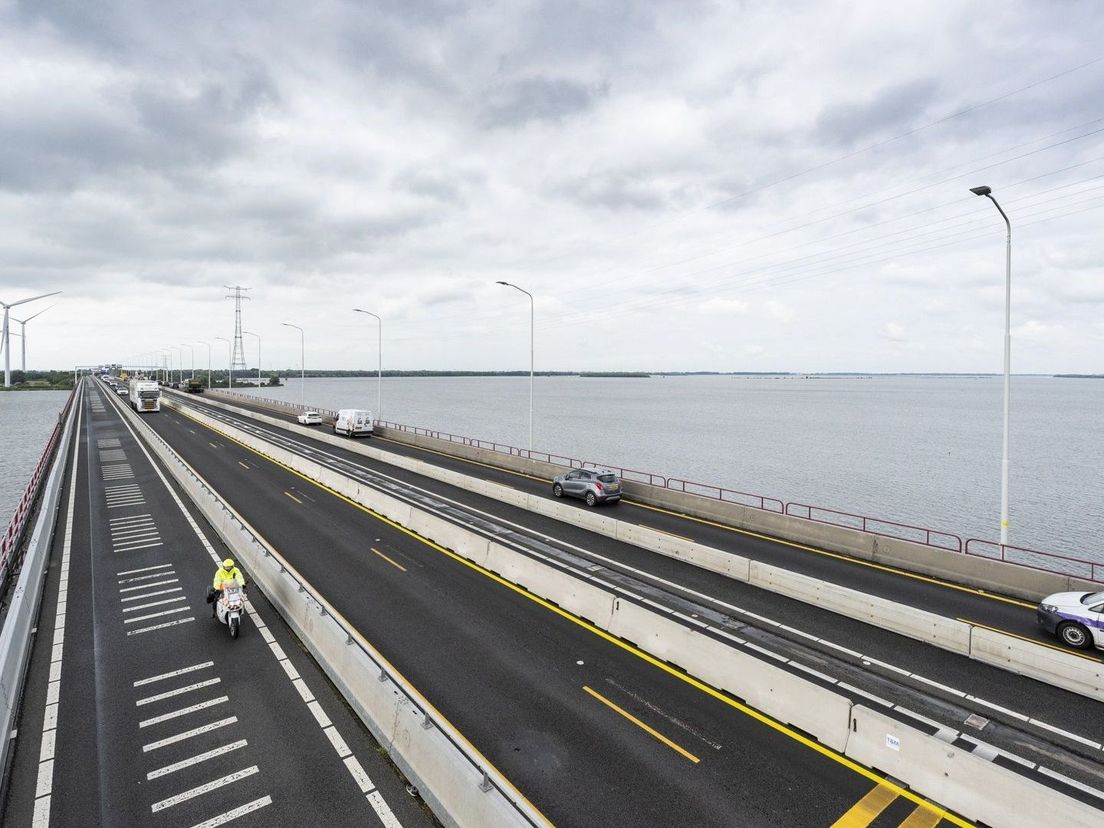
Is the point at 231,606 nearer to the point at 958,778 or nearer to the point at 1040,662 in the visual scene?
the point at 958,778

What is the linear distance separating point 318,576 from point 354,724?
8.45m

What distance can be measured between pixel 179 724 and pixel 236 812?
Result: 9.48 feet

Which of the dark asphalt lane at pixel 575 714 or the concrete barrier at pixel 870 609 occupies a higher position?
the concrete barrier at pixel 870 609

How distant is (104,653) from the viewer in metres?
12.6

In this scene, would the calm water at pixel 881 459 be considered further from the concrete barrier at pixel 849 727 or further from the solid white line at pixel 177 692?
the solid white line at pixel 177 692

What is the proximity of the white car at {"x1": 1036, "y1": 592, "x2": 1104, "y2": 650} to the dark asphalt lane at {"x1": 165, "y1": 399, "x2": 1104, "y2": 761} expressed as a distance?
132cm

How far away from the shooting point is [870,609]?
1448cm

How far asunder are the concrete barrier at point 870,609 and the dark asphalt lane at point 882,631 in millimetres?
217

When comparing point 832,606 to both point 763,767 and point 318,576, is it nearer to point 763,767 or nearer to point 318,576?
point 763,767

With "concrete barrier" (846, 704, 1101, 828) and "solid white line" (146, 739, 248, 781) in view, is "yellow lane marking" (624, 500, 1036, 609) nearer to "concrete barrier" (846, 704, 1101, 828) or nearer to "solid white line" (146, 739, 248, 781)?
"concrete barrier" (846, 704, 1101, 828)

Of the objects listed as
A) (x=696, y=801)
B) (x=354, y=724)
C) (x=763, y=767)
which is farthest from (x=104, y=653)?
(x=763, y=767)

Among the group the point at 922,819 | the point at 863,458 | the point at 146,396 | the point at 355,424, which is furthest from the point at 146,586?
the point at 146,396

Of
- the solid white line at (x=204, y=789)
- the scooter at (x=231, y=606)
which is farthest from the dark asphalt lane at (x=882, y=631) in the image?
the scooter at (x=231, y=606)

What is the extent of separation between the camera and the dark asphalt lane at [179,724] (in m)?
8.12
